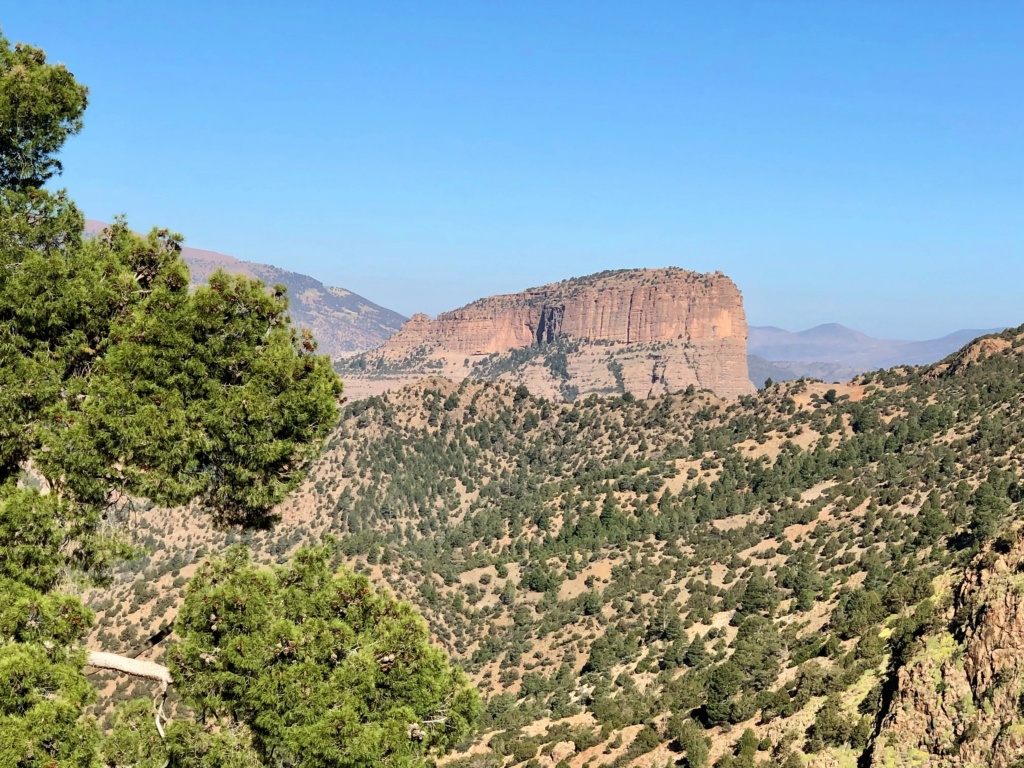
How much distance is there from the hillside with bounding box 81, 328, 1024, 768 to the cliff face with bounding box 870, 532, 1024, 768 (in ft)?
0.23

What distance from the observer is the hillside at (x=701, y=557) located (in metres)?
24.0

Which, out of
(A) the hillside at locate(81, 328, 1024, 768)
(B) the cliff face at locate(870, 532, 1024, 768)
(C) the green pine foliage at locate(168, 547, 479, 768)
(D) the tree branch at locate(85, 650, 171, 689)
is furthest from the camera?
(A) the hillside at locate(81, 328, 1024, 768)

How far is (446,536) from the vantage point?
292 feet

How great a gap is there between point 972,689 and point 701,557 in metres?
41.7

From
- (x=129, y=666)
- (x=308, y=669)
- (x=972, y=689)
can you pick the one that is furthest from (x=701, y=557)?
(x=129, y=666)

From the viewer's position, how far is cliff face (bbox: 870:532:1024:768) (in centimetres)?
1964

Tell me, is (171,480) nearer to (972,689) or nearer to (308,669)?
(308,669)

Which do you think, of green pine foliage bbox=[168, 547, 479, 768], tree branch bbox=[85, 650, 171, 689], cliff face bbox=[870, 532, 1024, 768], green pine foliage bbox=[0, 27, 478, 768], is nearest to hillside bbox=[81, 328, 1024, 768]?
cliff face bbox=[870, 532, 1024, 768]

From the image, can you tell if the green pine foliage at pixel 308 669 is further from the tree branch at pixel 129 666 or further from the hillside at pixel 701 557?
the hillside at pixel 701 557

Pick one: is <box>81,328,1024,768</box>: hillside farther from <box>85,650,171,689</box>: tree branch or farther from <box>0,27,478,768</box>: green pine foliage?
<box>85,650,171,689</box>: tree branch

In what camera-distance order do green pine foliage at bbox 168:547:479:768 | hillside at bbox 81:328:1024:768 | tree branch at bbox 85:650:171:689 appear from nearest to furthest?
green pine foliage at bbox 168:547:479:768
tree branch at bbox 85:650:171:689
hillside at bbox 81:328:1024:768

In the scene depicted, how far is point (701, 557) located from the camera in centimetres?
6238

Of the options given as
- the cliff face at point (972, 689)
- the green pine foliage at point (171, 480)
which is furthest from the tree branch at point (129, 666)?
the cliff face at point (972, 689)

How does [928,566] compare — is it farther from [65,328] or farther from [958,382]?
[958,382]
